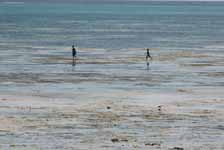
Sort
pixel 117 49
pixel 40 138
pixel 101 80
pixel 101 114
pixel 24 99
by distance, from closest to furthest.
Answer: pixel 40 138 < pixel 101 114 < pixel 24 99 < pixel 101 80 < pixel 117 49

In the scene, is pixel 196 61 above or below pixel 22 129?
above

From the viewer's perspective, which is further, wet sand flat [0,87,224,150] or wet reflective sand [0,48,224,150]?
wet reflective sand [0,48,224,150]

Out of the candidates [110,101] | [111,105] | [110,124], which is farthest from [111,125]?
[110,101]

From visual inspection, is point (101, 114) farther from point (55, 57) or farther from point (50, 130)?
point (55, 57)

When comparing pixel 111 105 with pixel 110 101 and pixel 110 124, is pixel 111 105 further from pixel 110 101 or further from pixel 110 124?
pixel 110 124

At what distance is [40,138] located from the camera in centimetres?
3462

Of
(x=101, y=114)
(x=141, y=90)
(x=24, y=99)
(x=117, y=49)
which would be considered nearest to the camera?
(x=101, y=114)

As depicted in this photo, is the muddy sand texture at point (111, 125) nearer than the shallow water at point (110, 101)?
Yes

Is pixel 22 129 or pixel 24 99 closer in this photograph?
pixel 22 129

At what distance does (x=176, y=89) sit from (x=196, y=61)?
22.8 meters

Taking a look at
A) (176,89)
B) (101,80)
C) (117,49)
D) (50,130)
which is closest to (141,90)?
(176,89)

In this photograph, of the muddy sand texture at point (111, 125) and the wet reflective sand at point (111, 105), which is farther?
the wet reflective sand at point (111, 105)

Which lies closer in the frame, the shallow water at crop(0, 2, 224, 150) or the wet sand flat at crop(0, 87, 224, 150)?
the wet sand flat at crop(0, 87, 224, 150)

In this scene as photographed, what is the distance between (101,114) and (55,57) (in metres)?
37.3
